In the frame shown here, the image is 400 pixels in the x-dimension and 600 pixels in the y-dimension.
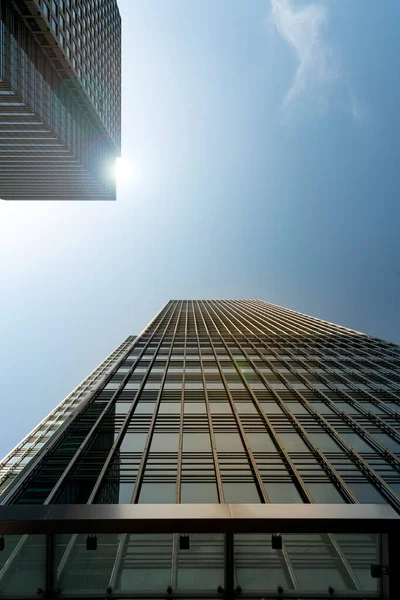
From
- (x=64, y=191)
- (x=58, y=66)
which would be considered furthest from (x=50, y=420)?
(x=64, y=191)

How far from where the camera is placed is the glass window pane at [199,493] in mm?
13609

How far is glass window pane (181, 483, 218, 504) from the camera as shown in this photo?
1361 centimetres

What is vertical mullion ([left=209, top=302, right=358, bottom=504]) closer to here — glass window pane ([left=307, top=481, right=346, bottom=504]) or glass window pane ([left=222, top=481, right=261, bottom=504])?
glass window pane ([left=307, top=481, right=346, bottom=504])

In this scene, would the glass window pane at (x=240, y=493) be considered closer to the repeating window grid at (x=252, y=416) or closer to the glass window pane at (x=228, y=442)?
the repeating window grid at (x=252, y=416)

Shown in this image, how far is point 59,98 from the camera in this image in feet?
217

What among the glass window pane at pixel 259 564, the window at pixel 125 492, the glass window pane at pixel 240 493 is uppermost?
the glass window pane at pixel 259 564

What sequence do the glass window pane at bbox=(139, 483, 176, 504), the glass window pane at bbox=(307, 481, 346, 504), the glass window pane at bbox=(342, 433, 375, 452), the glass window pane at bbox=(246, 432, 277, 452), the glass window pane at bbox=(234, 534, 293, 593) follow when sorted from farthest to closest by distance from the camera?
the glass window pane at bbox=(342, 433, 375, 452) < the glass window pane at bbox=(246, 432, 277, 452) < the glass window pane at bbox=(307, 481, 346, 504) < the glass window pane at bbox=(139, 483, 176, 504) < the glass window pane at bbox=(234, 534, 293, 593)

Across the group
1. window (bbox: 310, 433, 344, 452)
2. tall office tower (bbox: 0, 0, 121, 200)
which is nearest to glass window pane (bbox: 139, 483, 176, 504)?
window (bbox: 310, 433, 344, 452)

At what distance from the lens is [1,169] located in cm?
8219

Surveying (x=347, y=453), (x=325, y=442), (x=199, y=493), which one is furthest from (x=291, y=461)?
(x=199, y=493)

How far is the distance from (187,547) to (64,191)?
111607mm

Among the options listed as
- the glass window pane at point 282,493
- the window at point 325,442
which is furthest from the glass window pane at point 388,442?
the glass window pane at point 282,493

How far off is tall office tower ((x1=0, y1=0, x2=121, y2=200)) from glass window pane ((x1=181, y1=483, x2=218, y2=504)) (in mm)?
54241

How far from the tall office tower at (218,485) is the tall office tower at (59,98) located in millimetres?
46474
